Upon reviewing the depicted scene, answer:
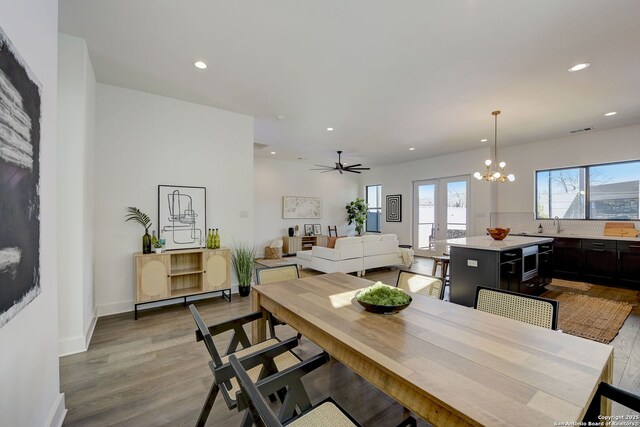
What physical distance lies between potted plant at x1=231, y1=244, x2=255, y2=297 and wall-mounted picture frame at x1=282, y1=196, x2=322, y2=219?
4.30 m

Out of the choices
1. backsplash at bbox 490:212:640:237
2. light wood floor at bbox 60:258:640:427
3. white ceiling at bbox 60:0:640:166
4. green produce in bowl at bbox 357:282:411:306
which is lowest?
light wood floor at bbox 60:258:640:427

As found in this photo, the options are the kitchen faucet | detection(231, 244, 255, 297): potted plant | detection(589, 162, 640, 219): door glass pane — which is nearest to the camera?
detection(231, 244, 255, 297): potted plant

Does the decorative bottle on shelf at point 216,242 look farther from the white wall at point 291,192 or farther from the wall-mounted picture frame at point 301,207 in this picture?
the wall-mounted picture frame at point 301,207

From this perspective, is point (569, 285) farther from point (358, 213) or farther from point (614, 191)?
point (358, 213)

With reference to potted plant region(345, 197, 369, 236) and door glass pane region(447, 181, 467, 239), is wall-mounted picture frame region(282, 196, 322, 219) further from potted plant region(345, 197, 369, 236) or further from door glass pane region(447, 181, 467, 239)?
door glass pane region(447, 181, 467, 239)

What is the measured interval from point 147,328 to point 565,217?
7.89 metres

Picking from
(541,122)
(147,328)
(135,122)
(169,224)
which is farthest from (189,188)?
(541,122)

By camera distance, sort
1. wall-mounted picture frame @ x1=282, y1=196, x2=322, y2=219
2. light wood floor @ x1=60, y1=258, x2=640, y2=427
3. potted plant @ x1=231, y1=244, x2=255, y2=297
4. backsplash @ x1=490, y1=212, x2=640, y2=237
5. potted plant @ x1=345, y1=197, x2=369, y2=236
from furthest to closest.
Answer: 1. potted plant @ x1=345, y1=197, x2=369, y2=236
2. wall-mounted picture frame @ x1=282, y1=196, x2=322, y2=219
3. backsplash @ x1=490, y1=212, x2=640, y2=237
4. potted plant @ x1=231, y1=244, x2=255, y2=297
5. light wood floor @ x1=60, y1=258, x2=640, y2=427

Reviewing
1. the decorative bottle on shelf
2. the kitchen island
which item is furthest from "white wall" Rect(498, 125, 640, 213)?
the decorative bottle on shelf

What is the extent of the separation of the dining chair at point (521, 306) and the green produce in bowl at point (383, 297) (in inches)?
25.2

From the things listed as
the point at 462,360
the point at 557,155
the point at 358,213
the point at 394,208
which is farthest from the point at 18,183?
the point at 358,213

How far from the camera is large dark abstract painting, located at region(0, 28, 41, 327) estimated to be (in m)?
1.04

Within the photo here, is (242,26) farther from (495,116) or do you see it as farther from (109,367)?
(495,116)

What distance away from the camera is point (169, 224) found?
3.98 meters
